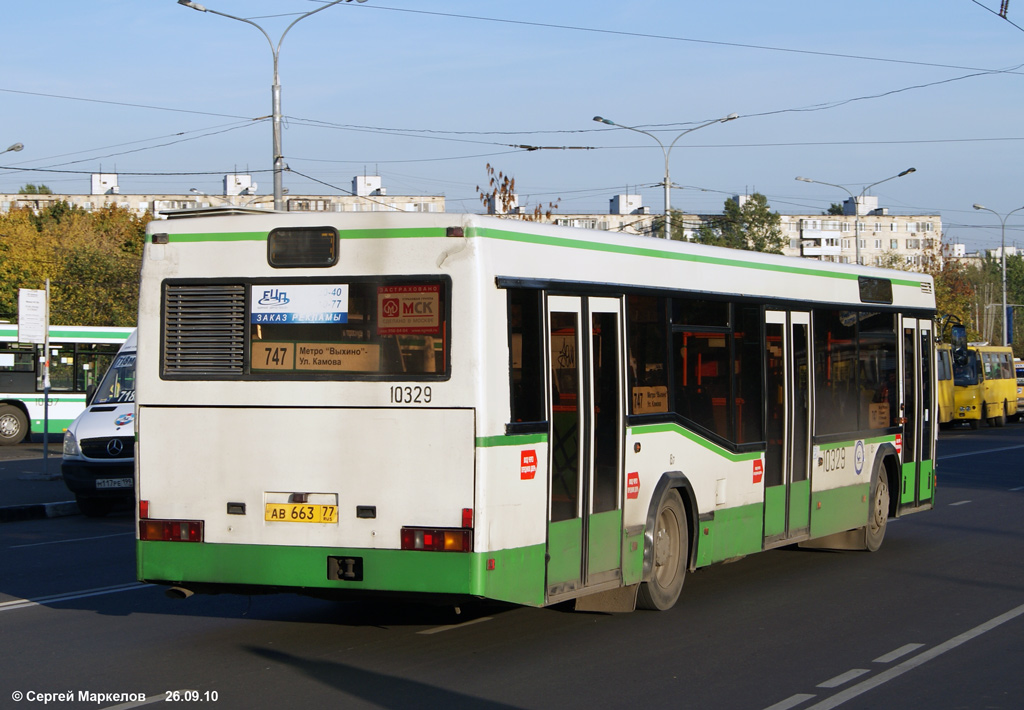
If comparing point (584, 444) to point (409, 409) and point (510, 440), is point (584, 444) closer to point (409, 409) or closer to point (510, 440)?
point (510, 440)

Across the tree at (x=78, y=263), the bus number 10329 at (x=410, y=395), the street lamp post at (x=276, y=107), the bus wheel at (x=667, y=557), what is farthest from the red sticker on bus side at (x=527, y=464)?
the tree at (x=78, y=263)

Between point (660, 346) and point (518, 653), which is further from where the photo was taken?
point (660, 346)

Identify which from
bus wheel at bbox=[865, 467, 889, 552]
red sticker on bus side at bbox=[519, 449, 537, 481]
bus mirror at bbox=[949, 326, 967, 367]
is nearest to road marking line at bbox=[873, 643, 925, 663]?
red sticker on bus side at bbox=[519, 449, 537, 481]

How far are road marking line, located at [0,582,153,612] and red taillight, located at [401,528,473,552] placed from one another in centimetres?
412

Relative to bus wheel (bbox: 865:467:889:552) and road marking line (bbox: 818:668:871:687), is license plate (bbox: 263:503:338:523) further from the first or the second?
bus wheel (bbox: 865:467:889:552)

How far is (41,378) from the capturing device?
32.3m

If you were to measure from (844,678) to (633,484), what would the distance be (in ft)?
A: 7.07

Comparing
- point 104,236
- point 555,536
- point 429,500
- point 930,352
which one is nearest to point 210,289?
point 429,500

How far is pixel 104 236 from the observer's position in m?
61.3

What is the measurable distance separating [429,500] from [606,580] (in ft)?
6.08

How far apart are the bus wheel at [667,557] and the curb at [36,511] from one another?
10.7 meters

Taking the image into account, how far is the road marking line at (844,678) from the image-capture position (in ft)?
24.3

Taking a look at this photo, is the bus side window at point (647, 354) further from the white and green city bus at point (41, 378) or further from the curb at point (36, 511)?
the white and green city bus at point (41, 378)

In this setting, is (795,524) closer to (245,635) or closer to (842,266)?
(842,266)
